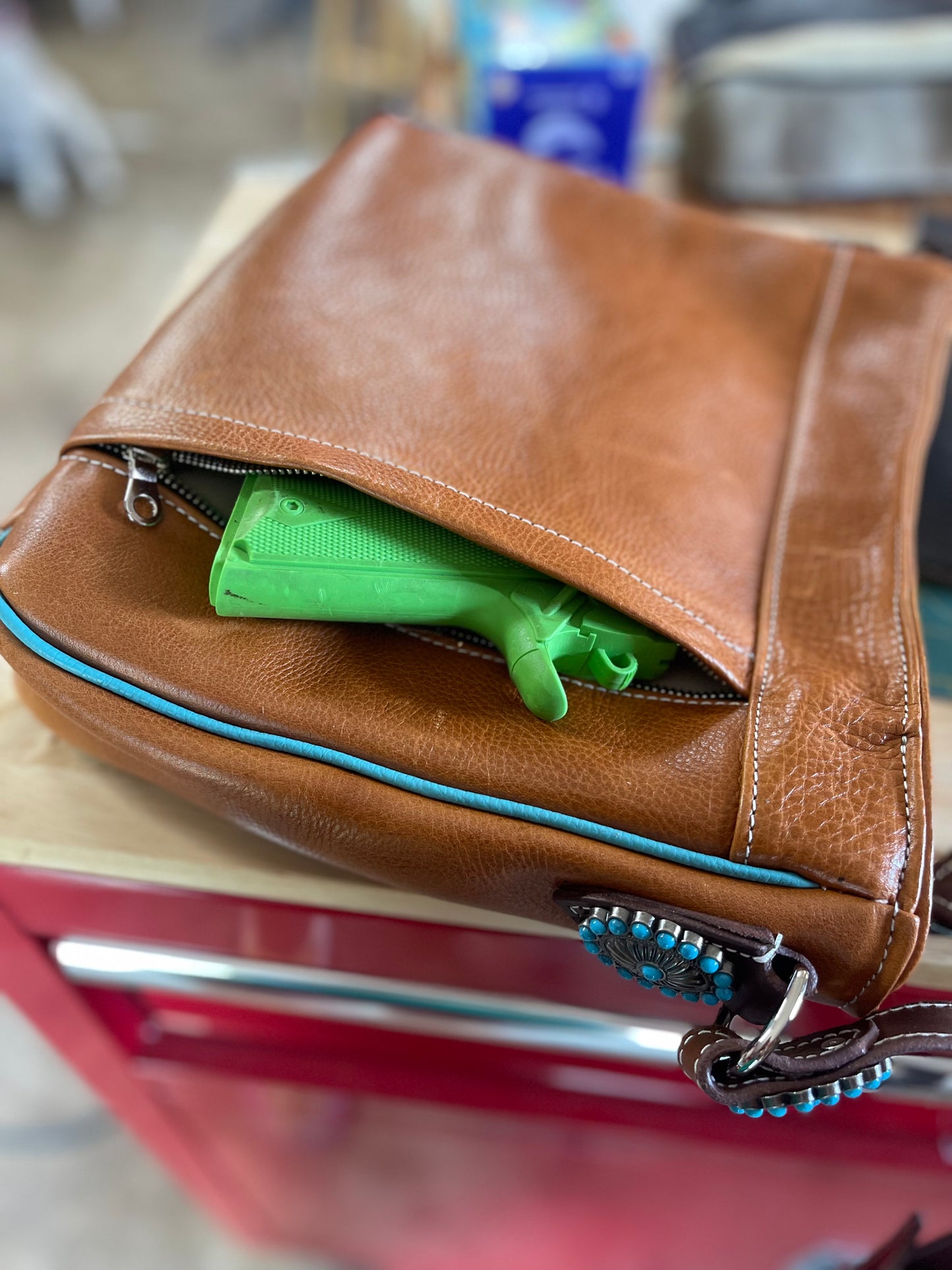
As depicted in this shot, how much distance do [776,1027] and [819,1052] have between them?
0.06ft

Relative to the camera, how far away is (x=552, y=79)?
877mm

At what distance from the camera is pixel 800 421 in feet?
1.78

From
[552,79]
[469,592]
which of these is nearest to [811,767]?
[469,592]

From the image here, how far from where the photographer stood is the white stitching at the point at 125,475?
0.44 m

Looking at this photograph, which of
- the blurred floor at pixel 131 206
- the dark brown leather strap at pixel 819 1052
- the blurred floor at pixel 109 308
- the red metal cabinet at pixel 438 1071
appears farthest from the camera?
the blurred floor at pixel 131 206

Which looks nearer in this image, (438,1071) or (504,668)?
(504,668)

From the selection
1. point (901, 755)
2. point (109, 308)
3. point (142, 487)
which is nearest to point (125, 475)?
point (142, 487)

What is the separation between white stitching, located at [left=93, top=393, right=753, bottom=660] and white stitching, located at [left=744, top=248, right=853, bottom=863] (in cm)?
3

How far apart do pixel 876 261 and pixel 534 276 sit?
240mm

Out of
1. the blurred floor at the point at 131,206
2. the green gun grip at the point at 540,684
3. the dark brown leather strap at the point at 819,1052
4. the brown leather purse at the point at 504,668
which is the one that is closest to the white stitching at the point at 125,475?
the brown leather purse at the point at 504,668

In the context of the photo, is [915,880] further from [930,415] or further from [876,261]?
[876,261]

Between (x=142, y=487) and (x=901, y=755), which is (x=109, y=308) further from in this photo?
(x=901, y=755)

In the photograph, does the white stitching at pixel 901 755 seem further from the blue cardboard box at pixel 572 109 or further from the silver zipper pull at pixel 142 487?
the blue cardboard box at pixel 572 109

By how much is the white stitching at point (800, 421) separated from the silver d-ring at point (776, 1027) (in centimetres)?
5
